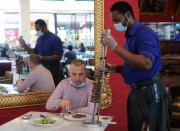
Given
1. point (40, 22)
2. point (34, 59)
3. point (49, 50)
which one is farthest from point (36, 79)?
point (40, 22)

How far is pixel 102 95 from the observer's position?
11.4ft

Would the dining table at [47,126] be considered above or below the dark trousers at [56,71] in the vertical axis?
below

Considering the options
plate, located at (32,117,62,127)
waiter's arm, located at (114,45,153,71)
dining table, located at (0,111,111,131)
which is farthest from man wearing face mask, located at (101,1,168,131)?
plate, located at (32,117,62,127)

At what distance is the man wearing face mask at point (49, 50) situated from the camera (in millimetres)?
3525

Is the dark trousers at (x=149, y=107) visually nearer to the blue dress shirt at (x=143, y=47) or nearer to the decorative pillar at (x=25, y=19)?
the blue dress shirt at (x=143, y=47)

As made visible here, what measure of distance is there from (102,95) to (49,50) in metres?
0.73

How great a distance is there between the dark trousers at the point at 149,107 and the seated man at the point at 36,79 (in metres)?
1.11

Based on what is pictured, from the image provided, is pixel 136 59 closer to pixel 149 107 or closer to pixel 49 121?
pixel 149 107

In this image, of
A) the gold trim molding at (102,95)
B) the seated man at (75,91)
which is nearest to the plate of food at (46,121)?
the seated man at (75,91)

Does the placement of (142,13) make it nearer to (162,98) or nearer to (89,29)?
(89,29)

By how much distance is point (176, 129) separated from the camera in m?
4.82

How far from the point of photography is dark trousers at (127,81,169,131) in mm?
2590

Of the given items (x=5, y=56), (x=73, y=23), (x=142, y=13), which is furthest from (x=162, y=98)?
(x=142, y=13)

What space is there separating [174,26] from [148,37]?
5024 mm
